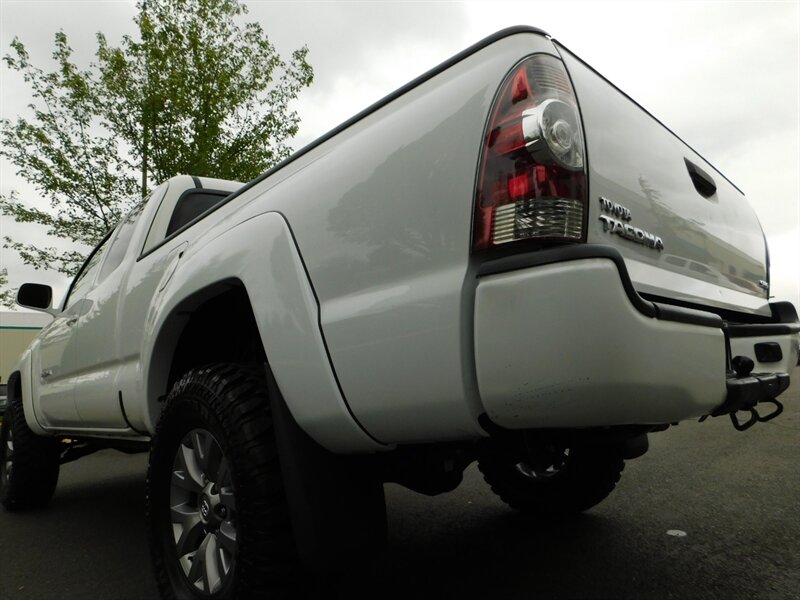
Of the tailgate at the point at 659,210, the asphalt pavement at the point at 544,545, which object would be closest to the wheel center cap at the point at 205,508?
the asphalt pavement at the point at 544,545

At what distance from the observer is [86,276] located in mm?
4027

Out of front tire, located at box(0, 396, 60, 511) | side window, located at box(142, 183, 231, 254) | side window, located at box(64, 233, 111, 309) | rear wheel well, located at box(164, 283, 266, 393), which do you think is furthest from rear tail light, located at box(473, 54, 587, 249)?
front tire, located at box(0, 396, 60, 511)

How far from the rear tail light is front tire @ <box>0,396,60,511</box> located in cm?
392

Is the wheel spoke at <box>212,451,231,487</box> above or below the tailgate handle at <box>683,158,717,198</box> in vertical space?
below

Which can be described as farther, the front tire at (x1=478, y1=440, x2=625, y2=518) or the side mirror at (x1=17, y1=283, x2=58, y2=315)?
the side mirror at (x1=17, y1=283, x2=58, y2=315)

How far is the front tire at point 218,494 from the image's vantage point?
1.67 m

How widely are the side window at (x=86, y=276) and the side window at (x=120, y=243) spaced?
18 centimetres

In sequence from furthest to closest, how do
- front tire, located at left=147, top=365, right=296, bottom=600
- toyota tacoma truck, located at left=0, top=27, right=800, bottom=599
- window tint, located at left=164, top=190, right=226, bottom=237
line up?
window tint, located at left=164, top=190, right=226, bottom=237
front tire, located at left=147, top=365, right=296, bottom=600
toyota tacoma truck, located at left=0, top=27, right=800, bottom=599

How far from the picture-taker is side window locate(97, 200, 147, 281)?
A: 338 centimetres

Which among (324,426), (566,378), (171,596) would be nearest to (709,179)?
(566,378)

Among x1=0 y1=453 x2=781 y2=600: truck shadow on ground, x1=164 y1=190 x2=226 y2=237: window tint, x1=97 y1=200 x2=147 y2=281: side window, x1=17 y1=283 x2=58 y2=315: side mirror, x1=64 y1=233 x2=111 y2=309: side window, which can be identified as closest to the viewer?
x1=0 y1=453 x2=781 y2=600: truck shadow on ground

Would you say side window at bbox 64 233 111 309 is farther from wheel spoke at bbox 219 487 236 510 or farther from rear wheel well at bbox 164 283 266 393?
wheel spoke at bbox 219 487 236 510

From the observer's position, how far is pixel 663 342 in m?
1.22

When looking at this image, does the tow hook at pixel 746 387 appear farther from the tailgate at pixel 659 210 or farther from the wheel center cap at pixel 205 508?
the wheel center cap at pixel 205 508
